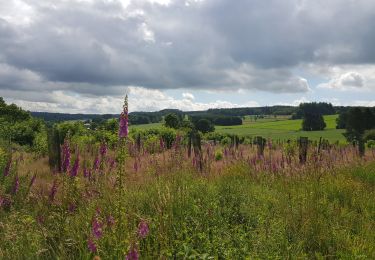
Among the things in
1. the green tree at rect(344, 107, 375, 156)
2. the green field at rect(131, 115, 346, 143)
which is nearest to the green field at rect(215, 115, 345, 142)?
the green field at rect(131, 115, 346, 143)

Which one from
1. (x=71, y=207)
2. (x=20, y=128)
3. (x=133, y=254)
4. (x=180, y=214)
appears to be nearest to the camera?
(x=133, y=254)

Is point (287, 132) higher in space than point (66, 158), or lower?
lower

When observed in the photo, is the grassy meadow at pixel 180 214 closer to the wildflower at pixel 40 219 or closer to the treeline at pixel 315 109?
the wildflower at pixel 40 219

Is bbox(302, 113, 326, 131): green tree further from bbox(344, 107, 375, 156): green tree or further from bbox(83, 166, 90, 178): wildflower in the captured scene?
bbox(83, 166, 90, 178): wildflower

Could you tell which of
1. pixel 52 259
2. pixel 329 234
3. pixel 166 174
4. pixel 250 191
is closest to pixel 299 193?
pixel 250 191

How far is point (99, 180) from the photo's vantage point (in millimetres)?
6988

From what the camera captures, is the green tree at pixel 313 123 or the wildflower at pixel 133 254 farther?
the green tree at pixel 313 123

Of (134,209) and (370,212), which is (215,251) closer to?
(134,209)

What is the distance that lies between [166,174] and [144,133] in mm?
19449

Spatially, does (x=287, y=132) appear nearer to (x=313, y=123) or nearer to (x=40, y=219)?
(x=313, y=123)

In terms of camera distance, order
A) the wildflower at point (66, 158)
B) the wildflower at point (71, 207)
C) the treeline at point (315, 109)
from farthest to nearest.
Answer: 1. the treeline at point (315, 109)
2. the wildflower at point (71, 207)
3. the wildflower at point (66, 158)

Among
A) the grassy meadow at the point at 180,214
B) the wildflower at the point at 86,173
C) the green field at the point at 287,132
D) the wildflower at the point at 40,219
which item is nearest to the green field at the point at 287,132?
the green field at the point at 287,132

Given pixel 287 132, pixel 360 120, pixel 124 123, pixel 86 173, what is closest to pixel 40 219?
pixel 86 173

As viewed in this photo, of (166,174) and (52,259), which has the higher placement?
(166,174)
